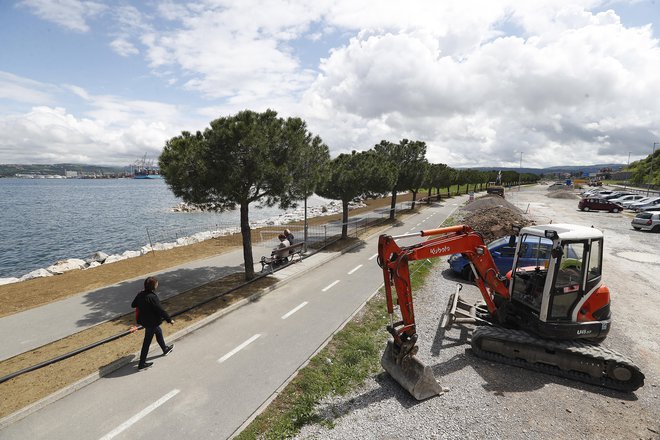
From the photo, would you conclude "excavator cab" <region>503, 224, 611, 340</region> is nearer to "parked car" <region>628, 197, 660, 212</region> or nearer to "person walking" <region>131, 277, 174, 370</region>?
"person walking" <region>131, 277, 174, 370</region>

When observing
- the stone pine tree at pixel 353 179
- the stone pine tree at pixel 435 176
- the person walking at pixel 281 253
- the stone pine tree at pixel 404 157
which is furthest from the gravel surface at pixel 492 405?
the stone pine tree at pixel 435 176

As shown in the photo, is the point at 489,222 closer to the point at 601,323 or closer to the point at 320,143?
the point at 320,143

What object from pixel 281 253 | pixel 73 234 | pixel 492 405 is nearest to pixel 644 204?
pixel 281 253

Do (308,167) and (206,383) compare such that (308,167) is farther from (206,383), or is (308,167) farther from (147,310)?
(206,383)

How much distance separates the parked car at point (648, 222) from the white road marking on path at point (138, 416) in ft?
111

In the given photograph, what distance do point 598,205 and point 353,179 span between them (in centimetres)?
3436

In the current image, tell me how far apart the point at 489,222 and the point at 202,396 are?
22.6m

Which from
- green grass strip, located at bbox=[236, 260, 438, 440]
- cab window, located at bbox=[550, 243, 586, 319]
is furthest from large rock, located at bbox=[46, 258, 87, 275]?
cab window, located at bbox=[550, 243, 586, 319]

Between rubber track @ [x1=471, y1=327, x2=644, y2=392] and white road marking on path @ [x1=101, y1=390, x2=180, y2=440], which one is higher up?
rubber track @ [x1=471, y1=327, x2=644, y2=392]

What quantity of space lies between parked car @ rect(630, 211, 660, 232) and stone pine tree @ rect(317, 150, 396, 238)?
2001 cm

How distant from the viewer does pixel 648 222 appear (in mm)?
25656

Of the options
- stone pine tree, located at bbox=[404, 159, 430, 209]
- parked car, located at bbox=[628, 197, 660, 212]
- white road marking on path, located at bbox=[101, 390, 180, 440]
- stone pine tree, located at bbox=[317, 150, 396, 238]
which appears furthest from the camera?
parked car, located at bbox=[628, 197, 660, 212]

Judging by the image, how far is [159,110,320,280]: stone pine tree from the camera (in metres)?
12.4

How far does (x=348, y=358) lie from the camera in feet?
26.9
